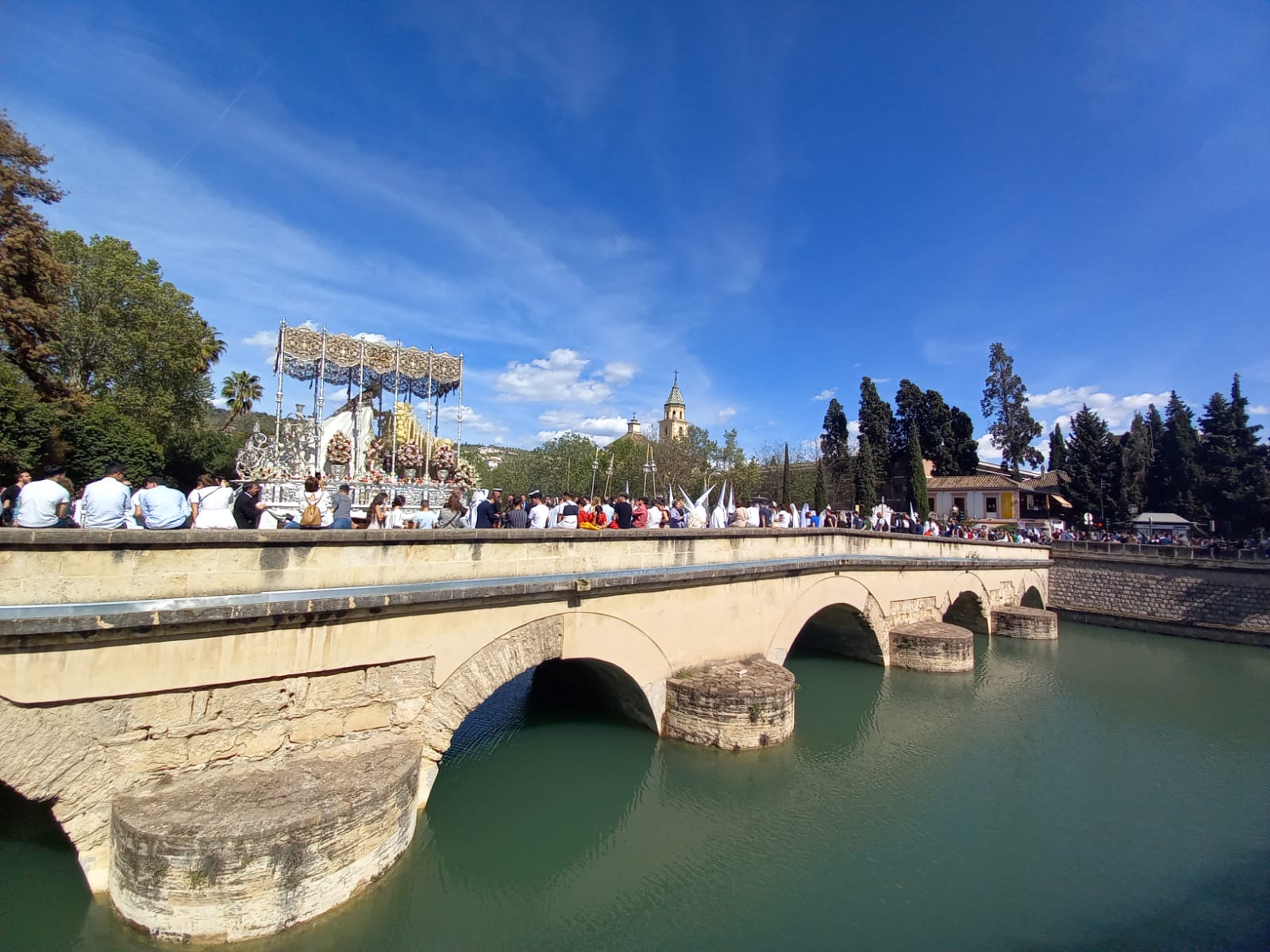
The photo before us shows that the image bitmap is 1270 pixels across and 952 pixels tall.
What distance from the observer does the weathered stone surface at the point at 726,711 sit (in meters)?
9.63

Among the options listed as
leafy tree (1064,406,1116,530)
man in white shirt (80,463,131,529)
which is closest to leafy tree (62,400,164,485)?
man in white shirt (80,463,131,529)

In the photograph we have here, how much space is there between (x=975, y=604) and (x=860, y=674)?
32.8ft

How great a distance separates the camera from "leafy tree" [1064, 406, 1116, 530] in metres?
40.6

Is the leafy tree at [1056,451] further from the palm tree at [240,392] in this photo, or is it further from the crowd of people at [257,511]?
the palm tree at [240,392]

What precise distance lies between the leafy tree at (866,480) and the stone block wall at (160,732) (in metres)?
40.3

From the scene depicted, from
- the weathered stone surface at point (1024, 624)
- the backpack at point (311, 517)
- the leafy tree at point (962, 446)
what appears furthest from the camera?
the leafy tree at point (962, 446)

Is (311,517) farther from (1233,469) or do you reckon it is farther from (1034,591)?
(1233,469)

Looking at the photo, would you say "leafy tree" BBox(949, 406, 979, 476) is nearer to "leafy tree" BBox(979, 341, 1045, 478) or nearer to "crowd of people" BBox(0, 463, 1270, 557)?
"leafy tree" BBox(979, 341, 1045, 478)

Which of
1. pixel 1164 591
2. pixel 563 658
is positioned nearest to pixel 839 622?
pixel 563 658

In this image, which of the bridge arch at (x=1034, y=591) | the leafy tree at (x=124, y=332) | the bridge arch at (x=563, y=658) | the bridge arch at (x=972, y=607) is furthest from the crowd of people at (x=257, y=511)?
the bridge arch at (x=1034, y=591)

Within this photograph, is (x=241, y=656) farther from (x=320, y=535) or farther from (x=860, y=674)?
(x=860, y=674)

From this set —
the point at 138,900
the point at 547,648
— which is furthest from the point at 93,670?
the point at 547,648

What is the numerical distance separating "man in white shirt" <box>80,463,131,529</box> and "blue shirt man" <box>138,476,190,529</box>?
0.18 metres

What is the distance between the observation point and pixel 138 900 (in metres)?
4.67
